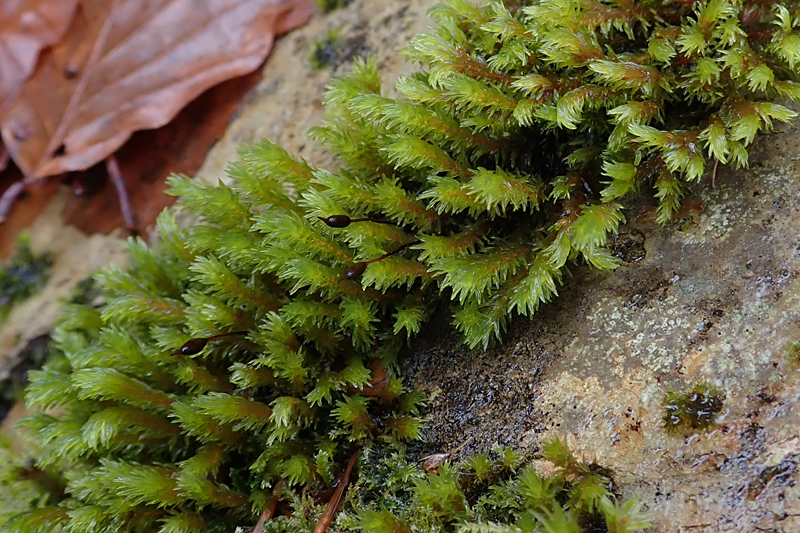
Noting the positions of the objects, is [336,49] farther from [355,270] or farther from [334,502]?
[334,502]

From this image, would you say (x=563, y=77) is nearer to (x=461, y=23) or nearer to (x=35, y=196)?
(x=461, y=23)

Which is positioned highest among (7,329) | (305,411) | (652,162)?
(652,162)

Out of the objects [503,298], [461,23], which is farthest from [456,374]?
[461,23]

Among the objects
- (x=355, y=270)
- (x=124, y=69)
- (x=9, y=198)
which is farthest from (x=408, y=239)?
(x=9, y=198)

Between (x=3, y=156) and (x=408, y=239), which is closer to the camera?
(x=408, y=239)

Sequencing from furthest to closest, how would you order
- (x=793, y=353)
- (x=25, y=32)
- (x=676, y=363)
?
(x=25, y=32) < (x=676, y=363) < (x=793, y=353)

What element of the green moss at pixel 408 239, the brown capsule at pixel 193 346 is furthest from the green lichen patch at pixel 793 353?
the brown capsule at pixel 193 346
